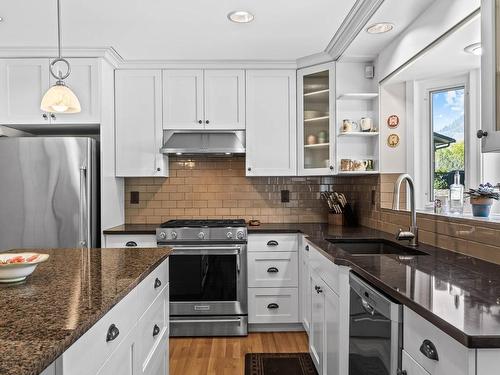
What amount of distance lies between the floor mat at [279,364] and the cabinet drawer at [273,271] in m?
0.61

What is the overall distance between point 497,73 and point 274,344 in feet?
8.29

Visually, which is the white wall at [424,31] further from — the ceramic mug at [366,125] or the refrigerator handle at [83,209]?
the refrigerator handle at [83,209]

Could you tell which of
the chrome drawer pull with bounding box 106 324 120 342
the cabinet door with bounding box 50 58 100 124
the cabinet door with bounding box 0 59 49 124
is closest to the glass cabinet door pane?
the cabinet door with bounding box 50 58 100 124

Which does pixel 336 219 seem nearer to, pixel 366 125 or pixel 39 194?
pixel 366 125

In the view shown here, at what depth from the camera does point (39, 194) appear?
306 cm

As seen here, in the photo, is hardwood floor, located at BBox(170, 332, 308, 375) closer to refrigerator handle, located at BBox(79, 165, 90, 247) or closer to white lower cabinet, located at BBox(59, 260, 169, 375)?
white lower cabinet, located at BBox(59, 260, 169, 375)

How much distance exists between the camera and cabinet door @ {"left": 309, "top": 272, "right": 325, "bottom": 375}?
2.37 metres

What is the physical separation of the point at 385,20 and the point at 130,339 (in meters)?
2.30

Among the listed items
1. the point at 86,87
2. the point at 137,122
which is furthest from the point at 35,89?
the point at 137,122

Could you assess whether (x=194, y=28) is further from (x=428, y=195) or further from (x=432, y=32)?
(x=428, y=195)

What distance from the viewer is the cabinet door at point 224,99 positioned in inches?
142

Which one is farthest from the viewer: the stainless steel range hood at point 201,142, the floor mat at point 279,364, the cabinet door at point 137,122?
the cabinet door at point 137,122

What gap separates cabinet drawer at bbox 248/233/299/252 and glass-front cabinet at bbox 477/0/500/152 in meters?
2.06

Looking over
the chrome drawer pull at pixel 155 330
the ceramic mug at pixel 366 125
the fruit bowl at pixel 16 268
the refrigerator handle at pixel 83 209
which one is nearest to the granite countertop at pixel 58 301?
the fruit bowl at pixel 16 268
